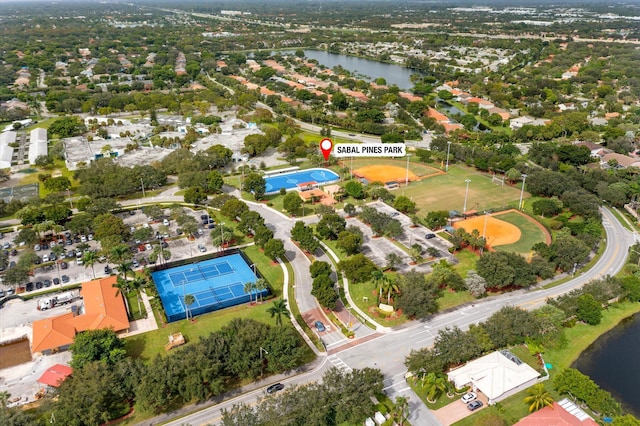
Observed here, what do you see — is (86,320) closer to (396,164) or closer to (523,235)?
(523,235)

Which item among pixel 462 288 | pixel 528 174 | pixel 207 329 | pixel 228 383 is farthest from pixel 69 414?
pixel 528 174

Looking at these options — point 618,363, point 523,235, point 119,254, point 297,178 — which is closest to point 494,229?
point 523,235

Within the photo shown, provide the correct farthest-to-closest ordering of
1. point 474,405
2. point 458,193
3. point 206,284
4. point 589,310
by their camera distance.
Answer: point 458,193, point 206,284, point 589,310, point 474,405

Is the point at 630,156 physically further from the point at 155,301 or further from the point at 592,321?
the point at 155,301

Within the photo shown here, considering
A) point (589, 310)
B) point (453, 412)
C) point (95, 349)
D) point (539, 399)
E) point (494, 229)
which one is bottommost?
point (453, 412)

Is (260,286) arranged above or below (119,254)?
below

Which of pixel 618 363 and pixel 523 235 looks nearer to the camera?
pixel 618 363
